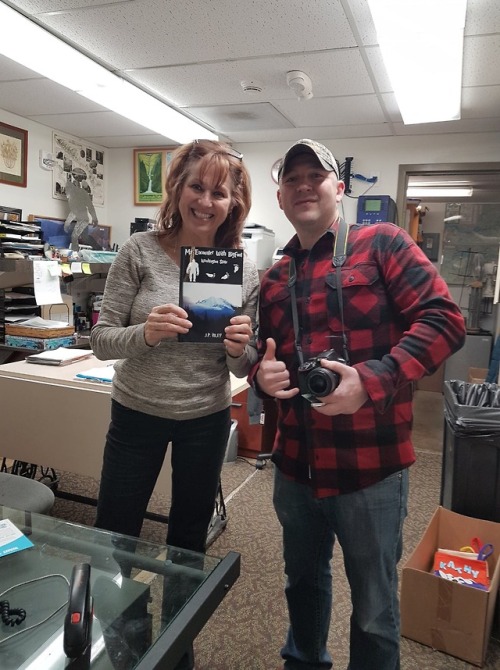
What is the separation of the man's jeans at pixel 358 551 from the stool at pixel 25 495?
74 cm

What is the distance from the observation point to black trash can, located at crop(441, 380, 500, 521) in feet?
6.45

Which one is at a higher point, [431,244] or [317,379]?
[431,244]

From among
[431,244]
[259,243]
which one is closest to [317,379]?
[259,243]

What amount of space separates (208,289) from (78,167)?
137 inches

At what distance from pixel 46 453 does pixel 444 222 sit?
5.94 m

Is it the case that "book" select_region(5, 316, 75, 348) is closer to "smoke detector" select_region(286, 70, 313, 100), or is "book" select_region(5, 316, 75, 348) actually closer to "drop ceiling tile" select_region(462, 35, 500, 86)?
"smoke detector" select_region(286, 70, 313, 100)

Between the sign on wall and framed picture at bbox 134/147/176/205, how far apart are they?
0.32 meters

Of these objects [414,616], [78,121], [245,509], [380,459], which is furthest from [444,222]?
[380,459]

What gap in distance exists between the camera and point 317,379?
965 millimetres

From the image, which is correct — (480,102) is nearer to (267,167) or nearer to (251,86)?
(251,86)

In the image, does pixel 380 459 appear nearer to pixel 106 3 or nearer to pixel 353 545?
pixel 353 545

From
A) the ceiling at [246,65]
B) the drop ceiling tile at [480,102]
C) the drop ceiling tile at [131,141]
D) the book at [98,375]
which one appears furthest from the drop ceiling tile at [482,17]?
the drop ceiling tile at [131,141]

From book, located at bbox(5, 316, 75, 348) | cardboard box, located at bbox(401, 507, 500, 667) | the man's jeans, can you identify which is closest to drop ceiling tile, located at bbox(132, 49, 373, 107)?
book, located at bbox(5, 316, 75, 348)

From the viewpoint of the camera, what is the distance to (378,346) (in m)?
1.07
